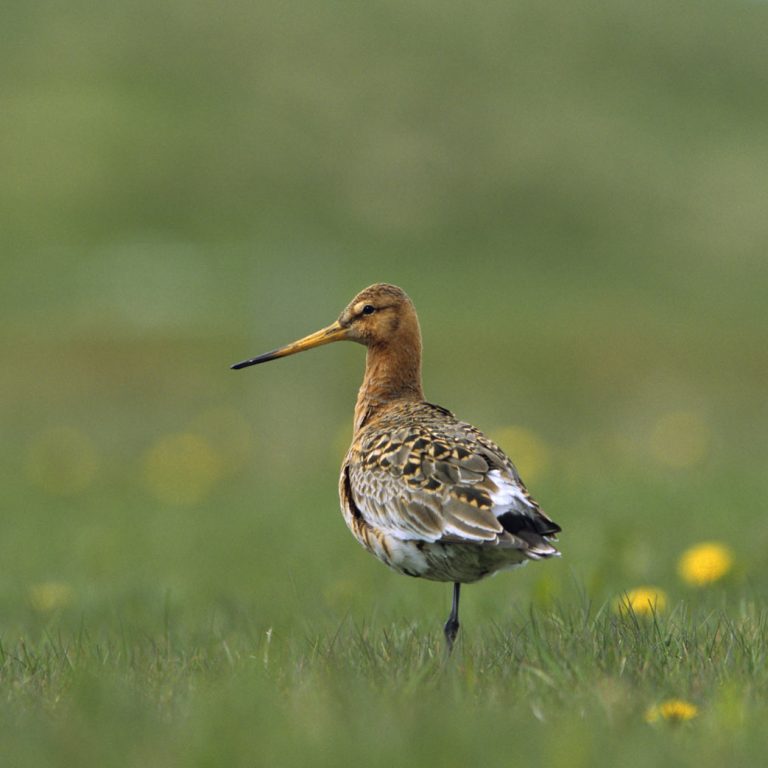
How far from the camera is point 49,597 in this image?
7547 millimetres

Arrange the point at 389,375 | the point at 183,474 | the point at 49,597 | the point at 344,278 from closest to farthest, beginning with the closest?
the point at 389,375 → the point at 49,597 → the point at 183,474 → the point at 344,278

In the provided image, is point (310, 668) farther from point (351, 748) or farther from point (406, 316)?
point (406, 316)

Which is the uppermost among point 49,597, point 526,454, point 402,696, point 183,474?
point 402,696

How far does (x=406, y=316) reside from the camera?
6680mm

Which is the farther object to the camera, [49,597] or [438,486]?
[49,597]

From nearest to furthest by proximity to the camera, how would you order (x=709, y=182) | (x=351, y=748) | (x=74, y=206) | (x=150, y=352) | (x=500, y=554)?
(x=351, y=748) < (x=500, y=554) < (x=150, y=352) < (x=74, y=206) < (x=709, y=182)

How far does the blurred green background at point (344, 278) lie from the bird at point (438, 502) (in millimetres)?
581

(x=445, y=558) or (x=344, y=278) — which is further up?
(x=445, y=558)

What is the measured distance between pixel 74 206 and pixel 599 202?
1725 cm

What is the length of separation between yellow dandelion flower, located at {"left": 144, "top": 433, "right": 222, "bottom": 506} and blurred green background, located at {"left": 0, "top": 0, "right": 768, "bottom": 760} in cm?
3

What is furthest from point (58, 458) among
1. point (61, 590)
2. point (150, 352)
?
point (150, 352)

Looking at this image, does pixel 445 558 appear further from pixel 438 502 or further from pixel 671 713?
pixel 671 713

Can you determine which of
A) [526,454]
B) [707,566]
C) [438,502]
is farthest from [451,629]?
[526,454]

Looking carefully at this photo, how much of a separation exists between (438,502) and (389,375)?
1370mm
